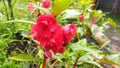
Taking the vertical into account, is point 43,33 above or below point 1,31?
above

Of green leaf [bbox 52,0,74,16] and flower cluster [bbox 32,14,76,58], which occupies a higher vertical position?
green leaf [bbox 52,0,74,16]

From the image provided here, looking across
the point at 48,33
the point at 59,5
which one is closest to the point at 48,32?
the point at 48,33

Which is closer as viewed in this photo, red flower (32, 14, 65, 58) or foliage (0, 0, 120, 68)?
red flower (32, 14, 65, 58)

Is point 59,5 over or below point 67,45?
over

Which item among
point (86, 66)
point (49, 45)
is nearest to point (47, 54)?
point (49, 45)

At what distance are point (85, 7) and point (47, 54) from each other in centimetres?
123

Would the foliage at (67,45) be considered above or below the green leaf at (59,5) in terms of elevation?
below

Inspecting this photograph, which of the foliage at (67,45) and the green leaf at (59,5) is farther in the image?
the foliage at (67,45)

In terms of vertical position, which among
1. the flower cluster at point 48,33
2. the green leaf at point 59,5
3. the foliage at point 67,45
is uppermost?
the green leaf at point 59,5

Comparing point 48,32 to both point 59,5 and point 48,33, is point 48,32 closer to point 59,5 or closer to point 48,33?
point 48,33

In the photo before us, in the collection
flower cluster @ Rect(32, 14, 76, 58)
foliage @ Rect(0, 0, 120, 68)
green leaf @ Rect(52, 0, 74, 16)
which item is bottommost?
foliage @ Rect(0, 0, 120, 68)

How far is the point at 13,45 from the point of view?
75.4 inches

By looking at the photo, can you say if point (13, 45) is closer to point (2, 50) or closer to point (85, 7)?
point (2, 50)

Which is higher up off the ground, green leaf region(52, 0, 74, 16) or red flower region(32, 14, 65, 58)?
green leaf region(52, 0, 74, 16)
